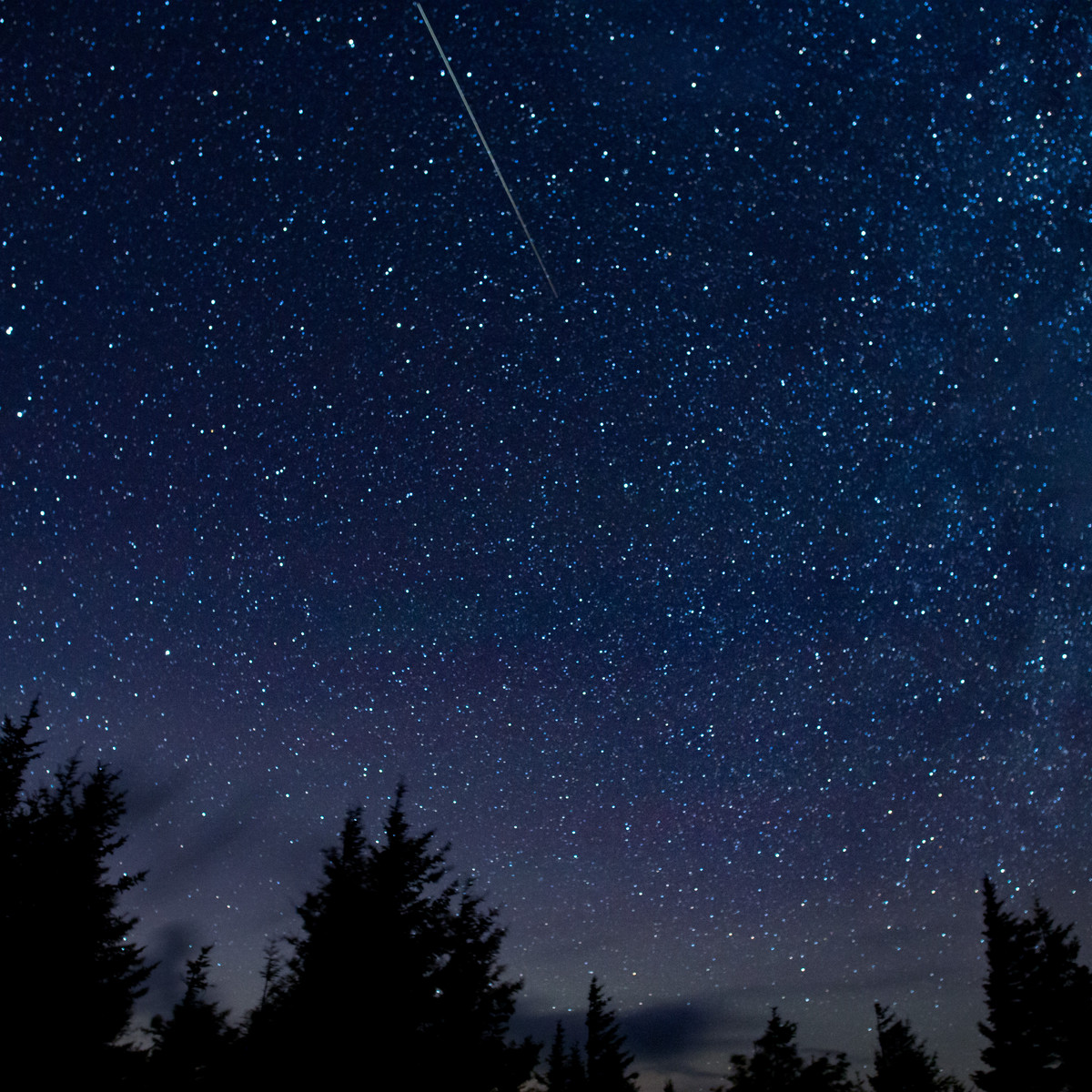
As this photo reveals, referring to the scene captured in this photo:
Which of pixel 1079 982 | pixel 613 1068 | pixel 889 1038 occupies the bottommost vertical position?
pixel 613 1068

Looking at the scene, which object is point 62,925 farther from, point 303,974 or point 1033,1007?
point 1033,1007

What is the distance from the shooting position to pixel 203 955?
28125 mm

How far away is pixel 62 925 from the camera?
532 inches

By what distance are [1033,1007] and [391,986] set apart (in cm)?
2733

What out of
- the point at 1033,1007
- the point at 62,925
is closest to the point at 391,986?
the point at 62,925

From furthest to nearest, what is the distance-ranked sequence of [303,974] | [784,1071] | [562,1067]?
[562,1067]
[784,1071]
[303,974]

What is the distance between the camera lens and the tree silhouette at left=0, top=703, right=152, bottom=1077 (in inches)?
497

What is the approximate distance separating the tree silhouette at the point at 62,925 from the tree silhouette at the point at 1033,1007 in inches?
1135

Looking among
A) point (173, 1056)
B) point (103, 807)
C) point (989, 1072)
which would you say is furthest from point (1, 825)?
point (989, 1072)

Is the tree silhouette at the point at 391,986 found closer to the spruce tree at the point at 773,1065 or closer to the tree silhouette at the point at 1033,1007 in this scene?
the spruce tree at the point at 773,1065

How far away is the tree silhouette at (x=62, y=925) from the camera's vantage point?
12.6 meters

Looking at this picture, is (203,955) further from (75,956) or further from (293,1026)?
(293,1026)

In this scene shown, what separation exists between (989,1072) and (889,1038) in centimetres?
325

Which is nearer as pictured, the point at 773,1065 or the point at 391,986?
the point at 391,986
